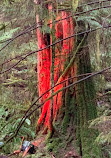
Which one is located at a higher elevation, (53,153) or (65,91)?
(65,91)

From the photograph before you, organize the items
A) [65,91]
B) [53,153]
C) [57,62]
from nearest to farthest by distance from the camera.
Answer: [53,153] < [65,91] < [57,62]

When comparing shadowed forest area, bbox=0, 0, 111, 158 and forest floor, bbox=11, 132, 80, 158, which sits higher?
shadowed forest area, bbox=0, 0, 111, 158

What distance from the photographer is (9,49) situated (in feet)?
20.1

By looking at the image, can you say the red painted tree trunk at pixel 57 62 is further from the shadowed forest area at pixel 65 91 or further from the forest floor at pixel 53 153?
the forest floor at pixel 53 153

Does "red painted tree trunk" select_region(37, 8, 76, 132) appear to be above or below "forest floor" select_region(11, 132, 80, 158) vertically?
above

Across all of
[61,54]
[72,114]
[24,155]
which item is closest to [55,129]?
[72,114]

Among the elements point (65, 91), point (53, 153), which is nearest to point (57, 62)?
point (65, 91)

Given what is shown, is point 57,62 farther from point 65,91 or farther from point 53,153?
point 53,153

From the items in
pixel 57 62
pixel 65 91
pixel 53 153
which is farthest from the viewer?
pixel 57 62

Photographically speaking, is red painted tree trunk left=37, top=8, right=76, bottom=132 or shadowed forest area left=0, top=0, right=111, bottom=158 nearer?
shadowed forest area left=0, top=0, right=111, bottom=158

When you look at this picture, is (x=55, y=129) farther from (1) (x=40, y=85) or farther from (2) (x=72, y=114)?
(1) (x=40, y=85)

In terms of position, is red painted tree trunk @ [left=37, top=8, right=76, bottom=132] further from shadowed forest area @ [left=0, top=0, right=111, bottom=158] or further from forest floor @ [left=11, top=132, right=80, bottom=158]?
forest floor @ [left=11, top=132, right=80, bottom=158]

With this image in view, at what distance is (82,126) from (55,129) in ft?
2.24

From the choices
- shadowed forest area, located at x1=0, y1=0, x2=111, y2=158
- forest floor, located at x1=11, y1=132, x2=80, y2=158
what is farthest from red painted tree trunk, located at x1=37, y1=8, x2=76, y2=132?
forest floor, located at x1=11, y1=132, x2=80, y2=158
